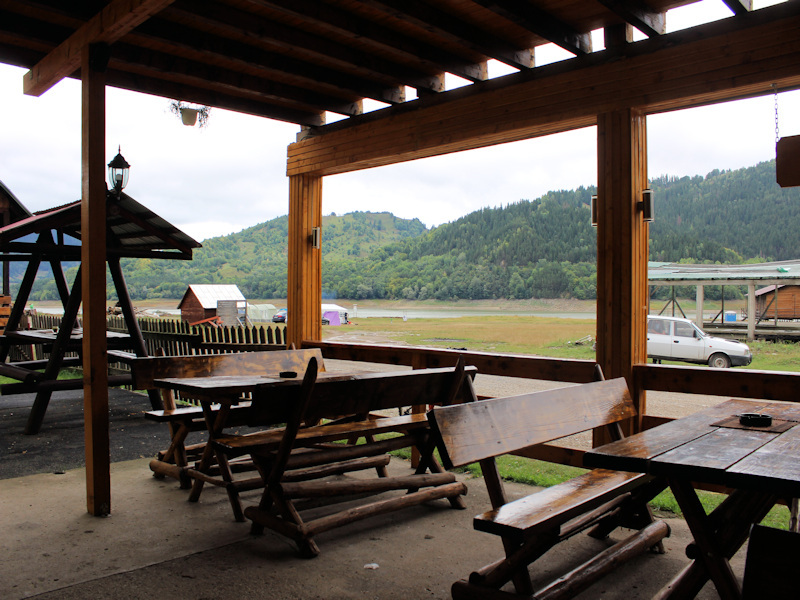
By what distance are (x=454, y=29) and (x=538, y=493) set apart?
131 inches

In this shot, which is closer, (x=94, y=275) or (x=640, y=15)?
(x=94, y=275)

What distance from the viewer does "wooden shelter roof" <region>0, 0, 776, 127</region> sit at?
3975 mm

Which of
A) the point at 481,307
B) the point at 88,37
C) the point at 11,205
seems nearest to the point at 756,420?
the point at 481,307

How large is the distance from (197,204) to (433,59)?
98.5 meters

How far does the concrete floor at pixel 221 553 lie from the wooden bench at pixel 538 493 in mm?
242

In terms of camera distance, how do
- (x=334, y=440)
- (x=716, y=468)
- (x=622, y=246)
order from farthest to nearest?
1. (x=622, y=246)
2. (x=334, y=440)
3. (x=716, y=468)

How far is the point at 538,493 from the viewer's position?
2.41 meters

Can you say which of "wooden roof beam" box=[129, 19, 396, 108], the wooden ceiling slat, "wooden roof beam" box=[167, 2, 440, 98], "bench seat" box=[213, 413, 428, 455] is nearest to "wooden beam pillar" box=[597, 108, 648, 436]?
the wooden ceiling slat

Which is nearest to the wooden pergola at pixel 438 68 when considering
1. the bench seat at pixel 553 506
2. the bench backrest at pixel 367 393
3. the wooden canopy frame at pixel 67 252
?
the bench backrest at pixel 367 393

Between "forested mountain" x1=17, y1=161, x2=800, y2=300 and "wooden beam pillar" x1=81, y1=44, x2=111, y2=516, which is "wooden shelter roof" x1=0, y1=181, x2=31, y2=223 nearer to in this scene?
"forested mountain" x1=17, y1=161, x2=800, y2=300

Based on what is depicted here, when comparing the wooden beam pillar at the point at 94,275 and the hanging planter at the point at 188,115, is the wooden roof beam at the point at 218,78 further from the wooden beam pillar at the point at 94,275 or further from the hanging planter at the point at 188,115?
the wooden beam pillar at the point at 94,275

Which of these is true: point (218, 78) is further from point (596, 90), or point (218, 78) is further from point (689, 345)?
point (689, 345)

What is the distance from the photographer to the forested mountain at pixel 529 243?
434 centimetres

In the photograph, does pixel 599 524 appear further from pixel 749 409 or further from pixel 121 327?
pixel 121 327
